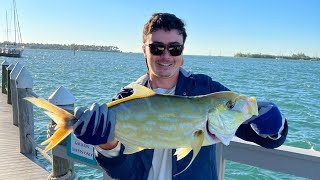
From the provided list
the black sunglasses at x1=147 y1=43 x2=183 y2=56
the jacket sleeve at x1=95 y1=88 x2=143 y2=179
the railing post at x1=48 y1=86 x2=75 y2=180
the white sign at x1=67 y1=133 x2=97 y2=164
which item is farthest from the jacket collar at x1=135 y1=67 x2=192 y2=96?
the railing post at x1=48 y1=86 x2=75 y2=180

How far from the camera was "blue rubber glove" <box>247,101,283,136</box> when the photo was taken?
2199mm

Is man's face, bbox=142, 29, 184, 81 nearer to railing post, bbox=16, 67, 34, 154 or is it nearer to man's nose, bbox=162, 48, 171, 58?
man's nose, bbox=162, 48, 171, 58

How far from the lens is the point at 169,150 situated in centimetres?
243

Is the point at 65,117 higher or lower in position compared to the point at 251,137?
higher

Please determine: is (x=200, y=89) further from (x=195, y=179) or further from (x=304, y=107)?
(x=304, y=107)

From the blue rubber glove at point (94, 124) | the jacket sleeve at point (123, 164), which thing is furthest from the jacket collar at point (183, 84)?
the blue rubber glove at point (94, 124)

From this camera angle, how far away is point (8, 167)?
597 cm

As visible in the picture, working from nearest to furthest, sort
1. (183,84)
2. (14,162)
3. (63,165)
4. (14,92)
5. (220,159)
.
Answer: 1. (183,84)
2. (220,159)
3. (63,165)
4. (14,162)
5. (14,92)

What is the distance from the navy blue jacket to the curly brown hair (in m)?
0.33

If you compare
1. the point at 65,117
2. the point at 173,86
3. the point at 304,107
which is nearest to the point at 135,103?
the point at 65,117

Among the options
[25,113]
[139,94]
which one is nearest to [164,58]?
[139,94]

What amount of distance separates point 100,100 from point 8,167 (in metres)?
11.8

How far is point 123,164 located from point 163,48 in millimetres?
813

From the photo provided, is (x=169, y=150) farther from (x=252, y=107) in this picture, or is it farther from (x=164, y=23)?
(x=164, y=23)
